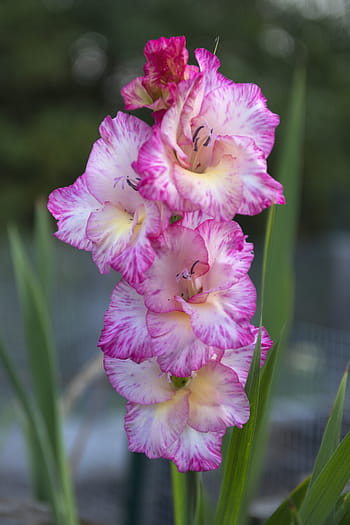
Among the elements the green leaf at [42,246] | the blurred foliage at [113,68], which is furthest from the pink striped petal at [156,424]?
the blurred foliage at [113,68]

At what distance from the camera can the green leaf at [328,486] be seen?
282 millimetres

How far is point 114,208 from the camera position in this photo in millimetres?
275

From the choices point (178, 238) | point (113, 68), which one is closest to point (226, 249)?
point (178, 238)

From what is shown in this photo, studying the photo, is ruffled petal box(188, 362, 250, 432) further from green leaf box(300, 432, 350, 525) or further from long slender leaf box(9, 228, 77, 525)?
long slender leaf box(9, 228, 77, 525)

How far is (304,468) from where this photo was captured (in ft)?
2.15

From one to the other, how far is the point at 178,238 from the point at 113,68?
421cm

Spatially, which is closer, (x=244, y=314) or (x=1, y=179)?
(x=244, y=314)

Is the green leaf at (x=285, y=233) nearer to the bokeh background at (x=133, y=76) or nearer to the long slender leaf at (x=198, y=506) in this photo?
the long slender leaf at (x=198, y=506)

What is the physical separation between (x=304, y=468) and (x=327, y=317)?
2415mm

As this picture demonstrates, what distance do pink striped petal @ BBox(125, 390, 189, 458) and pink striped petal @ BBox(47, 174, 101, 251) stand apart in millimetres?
81

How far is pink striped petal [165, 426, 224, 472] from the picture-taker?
27cm

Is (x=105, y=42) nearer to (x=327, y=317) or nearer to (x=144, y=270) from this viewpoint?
(x=327, y=317)

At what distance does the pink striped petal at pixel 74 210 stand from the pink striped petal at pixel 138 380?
58mm

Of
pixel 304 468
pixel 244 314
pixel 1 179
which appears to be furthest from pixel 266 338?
pixel 1 179
